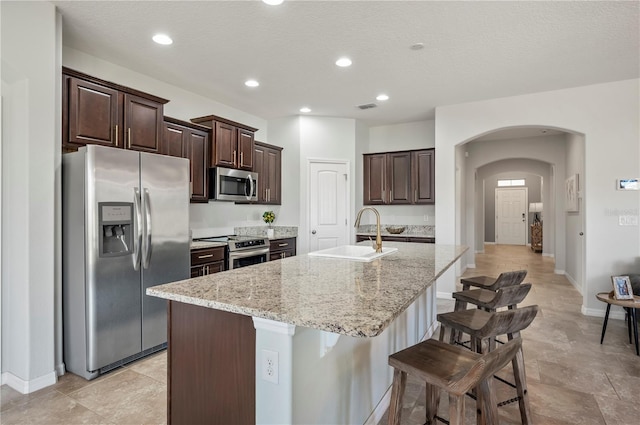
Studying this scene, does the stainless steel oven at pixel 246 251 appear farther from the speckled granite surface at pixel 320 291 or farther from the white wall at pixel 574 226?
the white wall at pixel 574 226

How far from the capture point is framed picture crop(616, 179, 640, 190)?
13.0 feet

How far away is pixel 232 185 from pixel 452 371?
145 inches

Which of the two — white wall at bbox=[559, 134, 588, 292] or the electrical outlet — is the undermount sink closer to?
the electrical outlet

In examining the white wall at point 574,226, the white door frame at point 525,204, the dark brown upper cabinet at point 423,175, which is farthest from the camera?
the white door frame at point 525,204

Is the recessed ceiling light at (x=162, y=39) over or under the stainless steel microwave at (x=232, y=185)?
over

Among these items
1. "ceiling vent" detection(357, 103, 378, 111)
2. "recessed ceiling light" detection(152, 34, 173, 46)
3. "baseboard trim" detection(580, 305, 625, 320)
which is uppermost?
"ceiling vent" detection(357, 103, 378, 111)

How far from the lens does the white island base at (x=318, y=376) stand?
124 cm

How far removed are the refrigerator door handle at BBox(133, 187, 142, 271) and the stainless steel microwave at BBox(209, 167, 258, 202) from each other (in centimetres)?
146

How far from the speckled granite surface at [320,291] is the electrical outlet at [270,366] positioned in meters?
0.19

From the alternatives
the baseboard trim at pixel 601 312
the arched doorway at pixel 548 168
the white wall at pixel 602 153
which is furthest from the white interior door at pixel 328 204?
the baseboard trim at pixel 601 312

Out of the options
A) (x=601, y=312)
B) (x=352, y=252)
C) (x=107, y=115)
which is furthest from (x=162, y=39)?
(x=601, y=312)

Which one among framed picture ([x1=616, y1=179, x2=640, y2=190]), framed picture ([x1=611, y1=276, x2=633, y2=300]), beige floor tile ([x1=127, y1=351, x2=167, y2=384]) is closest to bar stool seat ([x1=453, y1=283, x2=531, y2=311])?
framed picture ([x1=611, y1=276, x2=633, y2=300])

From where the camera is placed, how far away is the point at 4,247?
2.56m

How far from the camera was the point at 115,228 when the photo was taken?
9.06 feet
